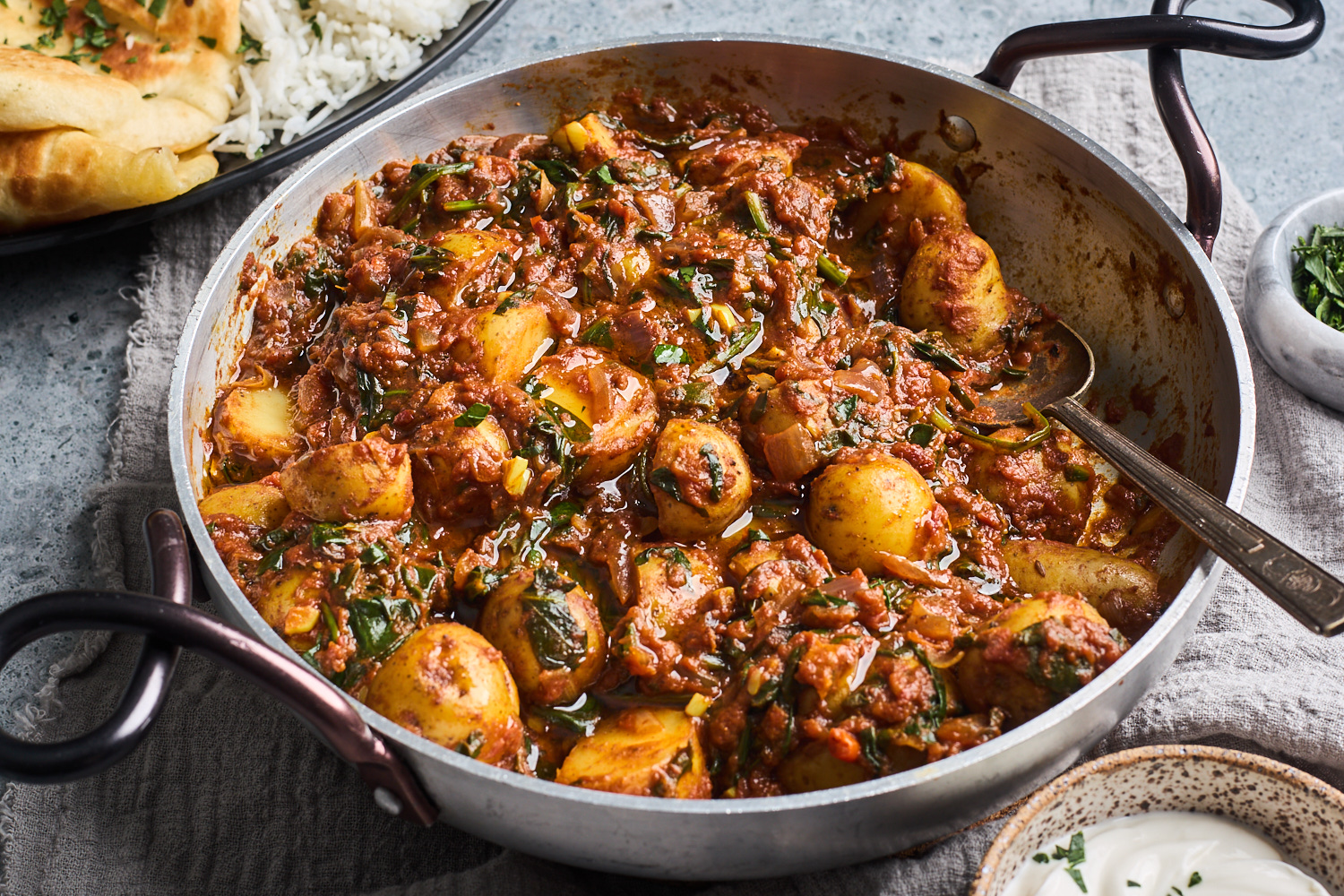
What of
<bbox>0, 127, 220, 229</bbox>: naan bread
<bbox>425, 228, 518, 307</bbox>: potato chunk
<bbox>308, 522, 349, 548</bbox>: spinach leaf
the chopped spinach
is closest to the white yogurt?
the chopped spinach

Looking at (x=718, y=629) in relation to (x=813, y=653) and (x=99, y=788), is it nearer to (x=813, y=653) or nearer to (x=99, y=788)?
(x=813, y=653)

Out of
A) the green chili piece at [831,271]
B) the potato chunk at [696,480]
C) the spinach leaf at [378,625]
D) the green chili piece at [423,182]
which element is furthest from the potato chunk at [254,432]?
the green chili piece at [831,271]

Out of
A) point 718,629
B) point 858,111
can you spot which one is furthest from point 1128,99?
point 718,629

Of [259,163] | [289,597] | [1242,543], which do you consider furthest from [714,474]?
[259,163]

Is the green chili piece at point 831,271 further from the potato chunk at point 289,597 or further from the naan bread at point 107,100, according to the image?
the naan bread at point 107,100

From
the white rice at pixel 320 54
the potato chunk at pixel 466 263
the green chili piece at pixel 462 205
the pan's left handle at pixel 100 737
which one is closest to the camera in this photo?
the pan's left handle at pixel 100 737

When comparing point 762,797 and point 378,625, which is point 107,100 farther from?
point 762,797

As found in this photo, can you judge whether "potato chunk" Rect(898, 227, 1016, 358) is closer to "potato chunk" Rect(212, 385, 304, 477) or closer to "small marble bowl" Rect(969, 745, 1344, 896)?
"small marble bowl" Rect(969, 745, 1344, 896)
